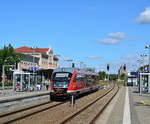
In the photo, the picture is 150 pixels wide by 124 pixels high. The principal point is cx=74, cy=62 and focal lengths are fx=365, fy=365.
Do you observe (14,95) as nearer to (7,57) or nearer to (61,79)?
(61,79)

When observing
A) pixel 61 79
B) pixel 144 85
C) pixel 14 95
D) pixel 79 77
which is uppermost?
pixel 79 77

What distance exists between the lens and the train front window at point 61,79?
104 feet

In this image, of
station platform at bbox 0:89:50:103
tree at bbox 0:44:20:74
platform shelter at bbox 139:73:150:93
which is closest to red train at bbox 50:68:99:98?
station platform at bbox 0:89:50:103

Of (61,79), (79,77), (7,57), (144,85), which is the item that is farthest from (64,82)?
(7,57)

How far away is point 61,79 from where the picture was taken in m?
31.9

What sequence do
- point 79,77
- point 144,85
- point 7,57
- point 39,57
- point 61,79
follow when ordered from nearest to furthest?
1. point 61,79
2. point 79,77
3. point 144,85
4. point 7,57
5. point 39,57

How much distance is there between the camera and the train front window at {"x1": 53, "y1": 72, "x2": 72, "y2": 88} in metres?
31.5

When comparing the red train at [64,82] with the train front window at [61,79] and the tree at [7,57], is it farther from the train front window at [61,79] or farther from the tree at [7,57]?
the tree at [7,57]

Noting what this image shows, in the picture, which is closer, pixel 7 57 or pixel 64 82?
pixel 64 82

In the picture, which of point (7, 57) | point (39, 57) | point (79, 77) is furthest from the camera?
point (39, 57)

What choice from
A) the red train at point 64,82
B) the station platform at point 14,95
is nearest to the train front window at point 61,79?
the red train at point 64,82

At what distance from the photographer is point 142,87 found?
1924 inches

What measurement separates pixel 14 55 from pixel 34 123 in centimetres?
7631

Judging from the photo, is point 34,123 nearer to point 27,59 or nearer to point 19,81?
point 19,81
